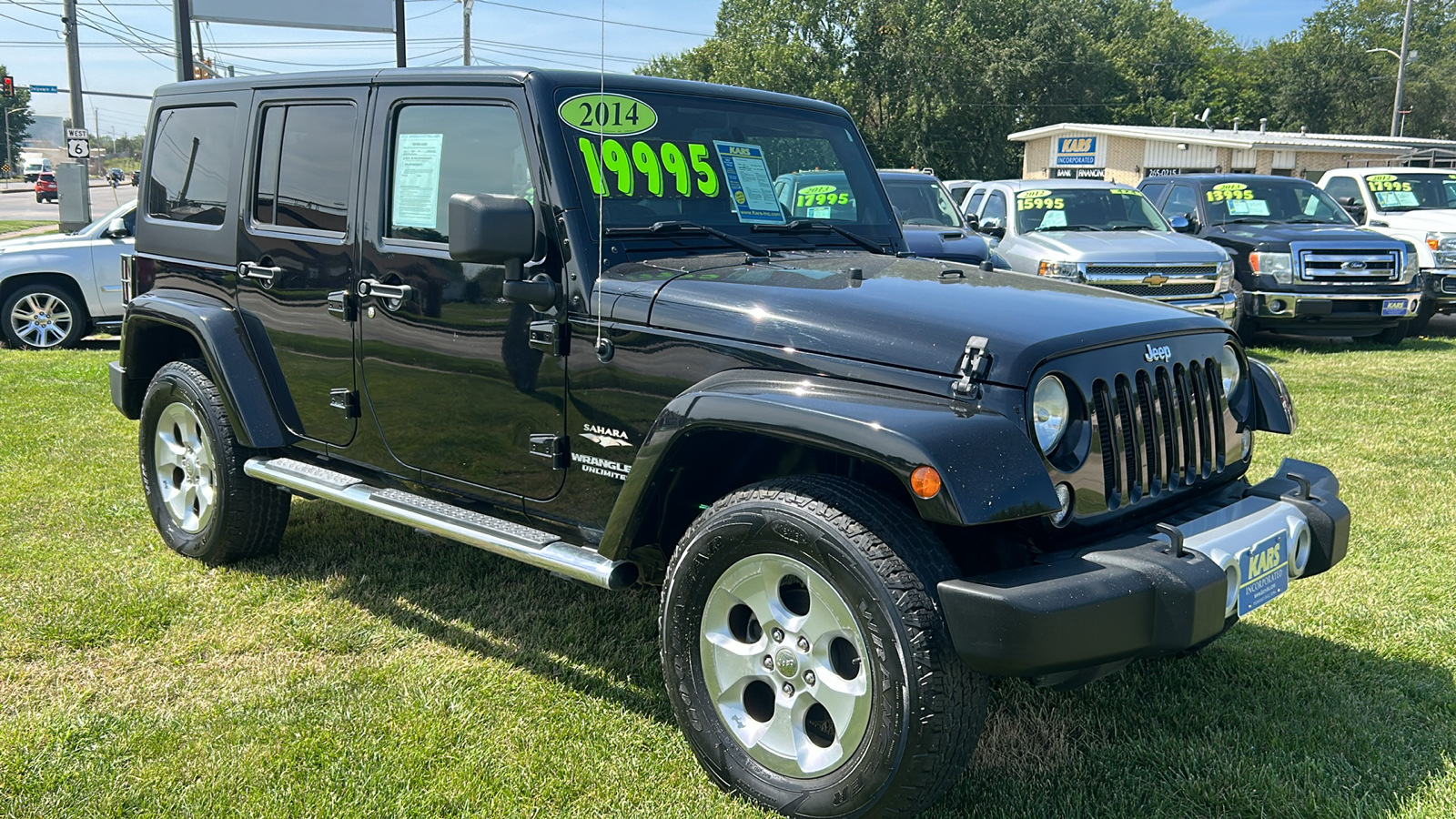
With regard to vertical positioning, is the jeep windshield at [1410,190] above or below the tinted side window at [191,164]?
above

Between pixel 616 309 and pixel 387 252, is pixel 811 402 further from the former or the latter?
pixel 387 252

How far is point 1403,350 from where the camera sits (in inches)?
451

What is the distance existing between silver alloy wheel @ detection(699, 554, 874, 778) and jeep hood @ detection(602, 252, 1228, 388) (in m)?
0.60

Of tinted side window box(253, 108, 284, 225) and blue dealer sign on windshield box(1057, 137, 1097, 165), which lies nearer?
tinted side window box(253, 108, 284, 225)

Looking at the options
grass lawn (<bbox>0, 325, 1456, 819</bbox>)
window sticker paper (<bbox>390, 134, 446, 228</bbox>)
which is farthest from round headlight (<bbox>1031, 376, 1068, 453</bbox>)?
window sticker paper (<bbox>390, 134, 446, 228</bbox>)

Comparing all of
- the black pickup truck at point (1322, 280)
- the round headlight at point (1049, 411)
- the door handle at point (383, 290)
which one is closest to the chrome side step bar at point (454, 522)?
the door handle at point (383, 290)

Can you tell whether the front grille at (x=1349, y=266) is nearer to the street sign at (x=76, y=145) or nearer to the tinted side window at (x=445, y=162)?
the tinted side window at (x=445, y=162)

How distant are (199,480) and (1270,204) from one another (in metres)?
11.3

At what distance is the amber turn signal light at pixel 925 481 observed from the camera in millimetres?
2502

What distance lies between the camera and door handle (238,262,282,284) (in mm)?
4383

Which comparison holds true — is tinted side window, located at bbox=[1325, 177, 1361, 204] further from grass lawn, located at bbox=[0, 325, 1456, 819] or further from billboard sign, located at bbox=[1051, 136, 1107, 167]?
billboard sign, located at bbox=[1051, 136, 1107, 167]

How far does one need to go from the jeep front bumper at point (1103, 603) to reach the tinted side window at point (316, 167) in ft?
9.04

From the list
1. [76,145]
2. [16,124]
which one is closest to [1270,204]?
[76,145]

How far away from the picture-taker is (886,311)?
2.96 metres
